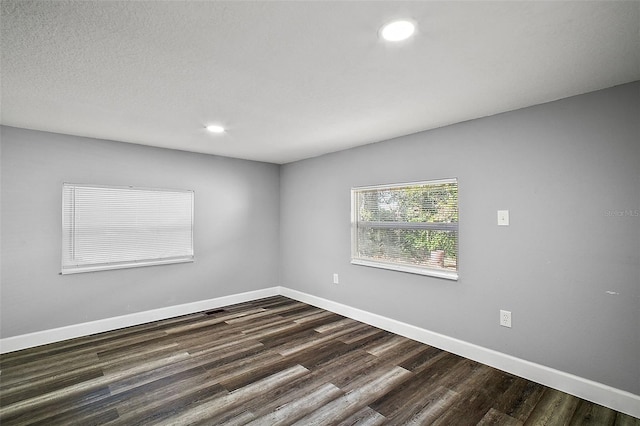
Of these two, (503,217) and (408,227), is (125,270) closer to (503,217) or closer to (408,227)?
(408,227)

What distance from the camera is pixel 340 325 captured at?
3826 mm

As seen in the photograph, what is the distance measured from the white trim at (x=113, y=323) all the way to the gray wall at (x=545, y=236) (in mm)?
2446

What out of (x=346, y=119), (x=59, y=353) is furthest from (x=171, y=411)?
(x=346, y=119)

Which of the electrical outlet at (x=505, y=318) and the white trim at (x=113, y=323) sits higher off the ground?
the electrical outlet at (x=505, y=318)

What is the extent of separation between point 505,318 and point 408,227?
4.15ft

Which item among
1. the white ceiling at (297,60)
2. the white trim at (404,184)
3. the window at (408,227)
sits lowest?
the window at (408,227)

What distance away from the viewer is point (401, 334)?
3.49 meters

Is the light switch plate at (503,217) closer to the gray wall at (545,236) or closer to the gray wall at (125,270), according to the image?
the gray wall at (545,236)

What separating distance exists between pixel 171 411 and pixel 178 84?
225 cm

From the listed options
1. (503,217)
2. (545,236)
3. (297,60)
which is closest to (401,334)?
(503,217)

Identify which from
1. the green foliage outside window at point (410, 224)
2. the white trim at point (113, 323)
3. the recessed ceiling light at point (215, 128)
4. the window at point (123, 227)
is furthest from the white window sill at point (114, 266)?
the green foliage outside window at point (410, 224)

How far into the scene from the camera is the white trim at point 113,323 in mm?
3144

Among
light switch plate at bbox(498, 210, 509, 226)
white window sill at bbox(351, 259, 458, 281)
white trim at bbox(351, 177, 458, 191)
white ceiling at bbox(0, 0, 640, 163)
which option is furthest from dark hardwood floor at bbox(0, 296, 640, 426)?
white ceiling at bbox(0, 0, 640, 163)

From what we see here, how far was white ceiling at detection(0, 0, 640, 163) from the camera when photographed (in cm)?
142
